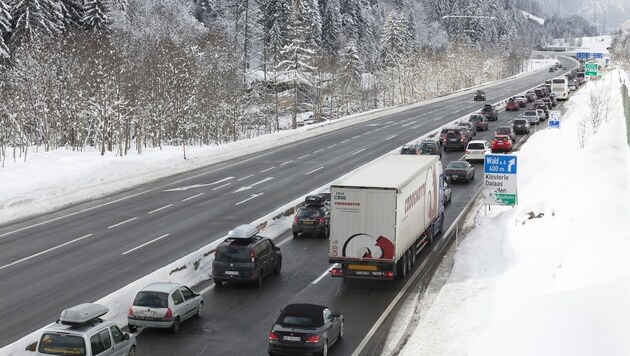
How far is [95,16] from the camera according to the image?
82062mm

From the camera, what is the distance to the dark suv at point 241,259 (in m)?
24.3

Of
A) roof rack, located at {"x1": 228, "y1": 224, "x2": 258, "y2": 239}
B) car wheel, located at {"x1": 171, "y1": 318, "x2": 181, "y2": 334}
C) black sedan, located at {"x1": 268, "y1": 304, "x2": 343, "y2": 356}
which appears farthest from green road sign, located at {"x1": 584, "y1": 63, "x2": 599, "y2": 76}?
car wheel, located at {"x1": 171, "y1": 318, "x2": 181, "y2": 334}

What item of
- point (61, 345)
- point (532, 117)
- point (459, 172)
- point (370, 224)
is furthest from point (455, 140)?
point (61, 345)

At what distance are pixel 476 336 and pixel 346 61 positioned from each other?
121 metres

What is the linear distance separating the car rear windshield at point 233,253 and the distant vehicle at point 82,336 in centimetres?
783

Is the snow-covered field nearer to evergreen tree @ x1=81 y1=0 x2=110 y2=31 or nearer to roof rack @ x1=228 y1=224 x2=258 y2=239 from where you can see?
roof rack @ x1=228 y1=224 x2=258 y2=239

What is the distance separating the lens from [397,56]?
475 feet

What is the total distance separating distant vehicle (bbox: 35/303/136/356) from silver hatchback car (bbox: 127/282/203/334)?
2.71 metres


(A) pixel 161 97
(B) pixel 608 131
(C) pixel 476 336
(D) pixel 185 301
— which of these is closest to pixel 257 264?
(D) pixel 185 301

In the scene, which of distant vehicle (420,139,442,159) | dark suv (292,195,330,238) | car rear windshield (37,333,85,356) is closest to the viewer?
car rear windshield (37,333,85,356)

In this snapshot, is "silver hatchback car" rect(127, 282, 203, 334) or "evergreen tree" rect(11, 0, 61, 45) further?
"evergreen tree" rect(11, 0, 61, 45)

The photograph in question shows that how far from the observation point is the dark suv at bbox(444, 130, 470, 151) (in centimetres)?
5653

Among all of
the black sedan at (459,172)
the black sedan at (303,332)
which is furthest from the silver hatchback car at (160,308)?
the black sedan at (459,172)

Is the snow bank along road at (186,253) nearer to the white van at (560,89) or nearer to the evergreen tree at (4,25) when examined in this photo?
the evergreen tree at (4,25)
